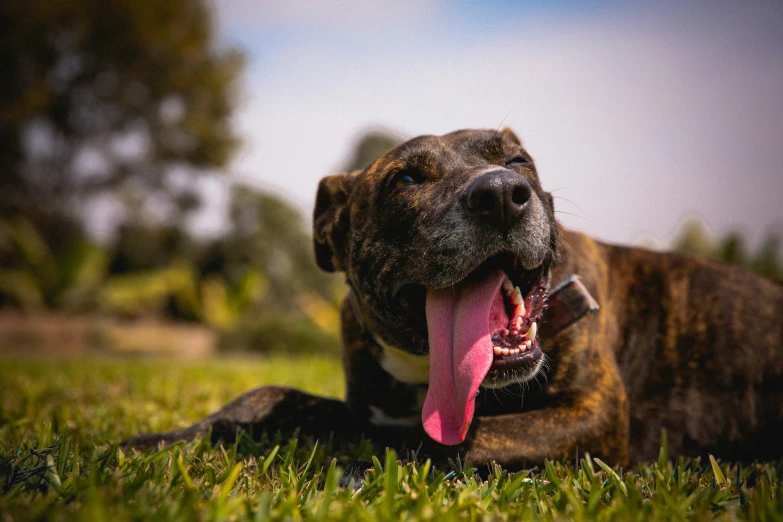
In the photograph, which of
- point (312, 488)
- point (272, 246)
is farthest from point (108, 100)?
point (312, 488)

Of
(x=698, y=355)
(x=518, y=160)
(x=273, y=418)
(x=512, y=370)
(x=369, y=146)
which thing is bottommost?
(x=273, y=418)

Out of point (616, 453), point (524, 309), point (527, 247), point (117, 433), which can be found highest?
point (527, 247)

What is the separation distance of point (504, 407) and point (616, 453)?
20.8 inches

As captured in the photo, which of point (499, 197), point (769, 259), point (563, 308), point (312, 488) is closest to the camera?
point (312, 488)

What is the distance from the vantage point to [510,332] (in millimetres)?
2398

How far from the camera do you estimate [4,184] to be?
53.1 ft

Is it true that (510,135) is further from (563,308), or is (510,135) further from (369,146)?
(369,146)

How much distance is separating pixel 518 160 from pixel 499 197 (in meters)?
0.83

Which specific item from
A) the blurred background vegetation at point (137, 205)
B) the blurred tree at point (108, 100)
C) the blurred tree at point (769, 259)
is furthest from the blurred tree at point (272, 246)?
the blurred tree at point (769, 259)

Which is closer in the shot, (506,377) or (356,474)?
(356,474)

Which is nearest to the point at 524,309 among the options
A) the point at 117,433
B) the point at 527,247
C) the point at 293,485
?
the point at 527,247

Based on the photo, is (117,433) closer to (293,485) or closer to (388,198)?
(293,485)

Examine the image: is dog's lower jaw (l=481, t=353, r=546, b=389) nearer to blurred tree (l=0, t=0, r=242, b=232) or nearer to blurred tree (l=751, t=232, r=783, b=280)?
blurred tree (l=751, t=232, r=783, b=280)

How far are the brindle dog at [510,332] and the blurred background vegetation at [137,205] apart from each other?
946cm
